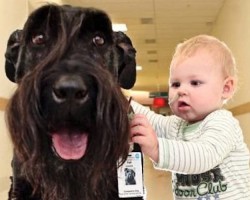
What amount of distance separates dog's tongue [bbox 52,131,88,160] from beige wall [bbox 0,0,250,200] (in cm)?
203

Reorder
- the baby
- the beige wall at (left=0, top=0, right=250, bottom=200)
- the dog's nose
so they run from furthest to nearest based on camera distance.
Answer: the beige wall at (left=0, top=0, right=250, bottom=200) < the baby < the dog's nose

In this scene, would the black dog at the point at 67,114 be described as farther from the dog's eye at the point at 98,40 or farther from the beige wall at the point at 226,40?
the beige wall at the point at 226,40

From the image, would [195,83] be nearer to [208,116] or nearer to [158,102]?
[208,116]

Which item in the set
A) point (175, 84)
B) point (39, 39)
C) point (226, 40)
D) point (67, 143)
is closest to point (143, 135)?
point (67, 143)

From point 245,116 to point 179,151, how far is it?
4.12 m

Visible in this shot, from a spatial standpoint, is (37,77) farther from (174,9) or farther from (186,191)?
(174,9)

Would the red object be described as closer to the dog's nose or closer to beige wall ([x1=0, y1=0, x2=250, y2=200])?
the dog's nose

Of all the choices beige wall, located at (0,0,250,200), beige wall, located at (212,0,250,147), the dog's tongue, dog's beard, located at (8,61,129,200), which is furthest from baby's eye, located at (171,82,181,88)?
beige wall, located at (212,0,250,147)

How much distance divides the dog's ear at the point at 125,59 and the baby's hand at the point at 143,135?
0.69ft

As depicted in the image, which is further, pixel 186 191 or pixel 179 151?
pixel 186 191

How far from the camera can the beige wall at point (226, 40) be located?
140 inches

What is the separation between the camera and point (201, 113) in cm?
149

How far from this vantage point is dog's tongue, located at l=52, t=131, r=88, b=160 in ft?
3.15

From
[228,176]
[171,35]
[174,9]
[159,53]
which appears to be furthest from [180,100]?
[159,53]
